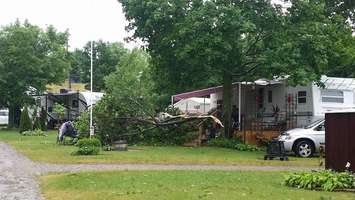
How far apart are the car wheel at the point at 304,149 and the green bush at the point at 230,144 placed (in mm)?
2759

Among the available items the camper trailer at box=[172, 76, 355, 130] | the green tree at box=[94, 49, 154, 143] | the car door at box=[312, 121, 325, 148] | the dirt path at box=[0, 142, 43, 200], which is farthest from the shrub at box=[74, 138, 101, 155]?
the car door at box=[312, 121, 325, 148]

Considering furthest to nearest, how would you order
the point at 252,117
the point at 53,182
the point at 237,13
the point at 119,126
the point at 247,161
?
the point at 252,117, the point at 119,126, the point at 237,13, the point at 247,161, the point at 53,182

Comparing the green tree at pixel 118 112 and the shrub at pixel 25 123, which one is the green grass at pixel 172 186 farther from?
the shrub at pixel 25 123

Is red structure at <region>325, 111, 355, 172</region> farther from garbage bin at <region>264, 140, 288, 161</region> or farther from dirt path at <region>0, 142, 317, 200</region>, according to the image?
garbage bin at <region>264, 140, 288, 161</region>

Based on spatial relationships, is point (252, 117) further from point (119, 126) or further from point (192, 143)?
point (119, 126)

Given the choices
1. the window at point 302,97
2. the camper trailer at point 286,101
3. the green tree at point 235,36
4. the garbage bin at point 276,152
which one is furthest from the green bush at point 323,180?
the window at point 302,97

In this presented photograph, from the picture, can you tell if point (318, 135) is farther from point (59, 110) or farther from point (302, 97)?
point (59, 110)

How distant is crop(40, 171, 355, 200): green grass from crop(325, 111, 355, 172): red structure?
131cm

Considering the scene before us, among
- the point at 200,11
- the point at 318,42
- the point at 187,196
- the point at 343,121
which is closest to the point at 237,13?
the point at 200,11

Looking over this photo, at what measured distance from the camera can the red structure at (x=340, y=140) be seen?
13.4m

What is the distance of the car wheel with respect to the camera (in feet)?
76.6

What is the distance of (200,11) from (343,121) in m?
12.0

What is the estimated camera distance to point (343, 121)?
13586mm

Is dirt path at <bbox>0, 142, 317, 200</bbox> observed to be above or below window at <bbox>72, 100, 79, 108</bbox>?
below
